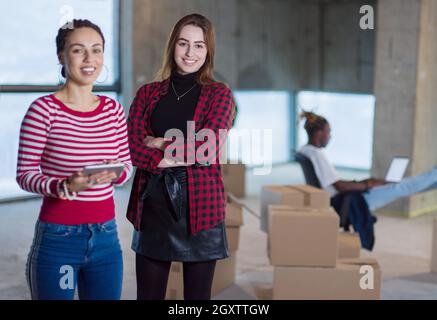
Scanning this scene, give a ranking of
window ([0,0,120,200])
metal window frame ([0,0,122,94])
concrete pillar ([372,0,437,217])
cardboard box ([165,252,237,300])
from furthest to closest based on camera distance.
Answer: metal window frame ([0,0,122,94]) < window ([0,0,120,200]) < concrete pillar ([372,0,437,217]) < cardboard box ([165,252,237,300])

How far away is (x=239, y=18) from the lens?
8484 millimetres

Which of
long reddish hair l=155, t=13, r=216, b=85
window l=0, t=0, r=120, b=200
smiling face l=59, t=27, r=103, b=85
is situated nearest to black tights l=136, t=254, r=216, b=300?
long reddish hair l=155, t=13, r=216, b=85

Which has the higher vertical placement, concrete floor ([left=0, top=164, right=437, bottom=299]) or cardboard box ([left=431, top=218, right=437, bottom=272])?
cardboard box ([left=431, top=218, right=437, bottom=272])

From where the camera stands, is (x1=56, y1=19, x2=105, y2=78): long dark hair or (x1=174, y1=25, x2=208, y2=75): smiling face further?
(x1=174, y1=25, x2=208, y2=75): smiling face

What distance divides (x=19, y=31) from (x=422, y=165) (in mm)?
3841

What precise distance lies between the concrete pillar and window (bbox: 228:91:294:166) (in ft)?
7.40

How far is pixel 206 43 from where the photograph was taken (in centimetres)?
213

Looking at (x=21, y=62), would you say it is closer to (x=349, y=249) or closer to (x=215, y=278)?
(x=215, y=278)

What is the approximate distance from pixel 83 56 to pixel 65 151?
233 millimetres

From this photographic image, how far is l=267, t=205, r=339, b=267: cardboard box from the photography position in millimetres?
3504

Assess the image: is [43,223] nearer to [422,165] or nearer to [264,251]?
[264,251]

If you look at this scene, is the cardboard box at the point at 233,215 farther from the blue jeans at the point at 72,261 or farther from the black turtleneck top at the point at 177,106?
the blue jeans at the point at 72,261

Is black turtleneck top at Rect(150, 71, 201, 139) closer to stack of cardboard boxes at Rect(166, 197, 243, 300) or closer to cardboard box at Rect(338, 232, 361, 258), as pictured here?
stack of cardboard boxes at Rect(166, 197, 243, 300)
